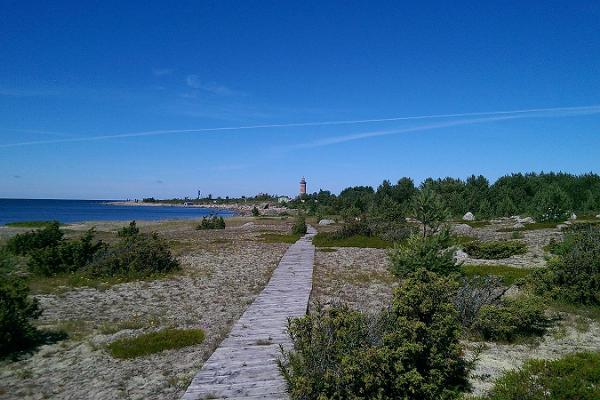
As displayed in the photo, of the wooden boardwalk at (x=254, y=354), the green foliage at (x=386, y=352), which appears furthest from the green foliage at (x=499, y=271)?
the green foliage at (x=386, y=352)

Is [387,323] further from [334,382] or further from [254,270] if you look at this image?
[254,270]

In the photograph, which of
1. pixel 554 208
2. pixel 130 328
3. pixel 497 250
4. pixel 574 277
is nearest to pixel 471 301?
pixel 574 277

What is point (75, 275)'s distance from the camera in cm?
1788

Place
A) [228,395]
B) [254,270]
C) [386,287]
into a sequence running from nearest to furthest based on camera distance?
[228,395]
[386,287]
[254,270]

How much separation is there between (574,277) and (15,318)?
16767 millimetres

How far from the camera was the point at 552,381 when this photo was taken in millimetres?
6965

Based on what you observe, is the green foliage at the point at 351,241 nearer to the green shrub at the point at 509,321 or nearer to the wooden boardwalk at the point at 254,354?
the wooden boardwalk at the point at 254,354

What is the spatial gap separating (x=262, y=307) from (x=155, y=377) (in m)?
4.80

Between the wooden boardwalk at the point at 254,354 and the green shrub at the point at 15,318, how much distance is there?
4762 millimetres

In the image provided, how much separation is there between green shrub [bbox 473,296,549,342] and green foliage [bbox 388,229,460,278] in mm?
4440

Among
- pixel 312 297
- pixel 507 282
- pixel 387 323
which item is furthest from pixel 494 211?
pixel 387 323

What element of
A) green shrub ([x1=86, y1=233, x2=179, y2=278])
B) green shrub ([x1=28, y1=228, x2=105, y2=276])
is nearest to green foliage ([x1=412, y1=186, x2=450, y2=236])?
green shrub ([x1=86, y1=233, x2=179, y2=278])

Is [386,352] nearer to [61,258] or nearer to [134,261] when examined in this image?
[134,261]

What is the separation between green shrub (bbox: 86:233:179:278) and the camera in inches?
709
